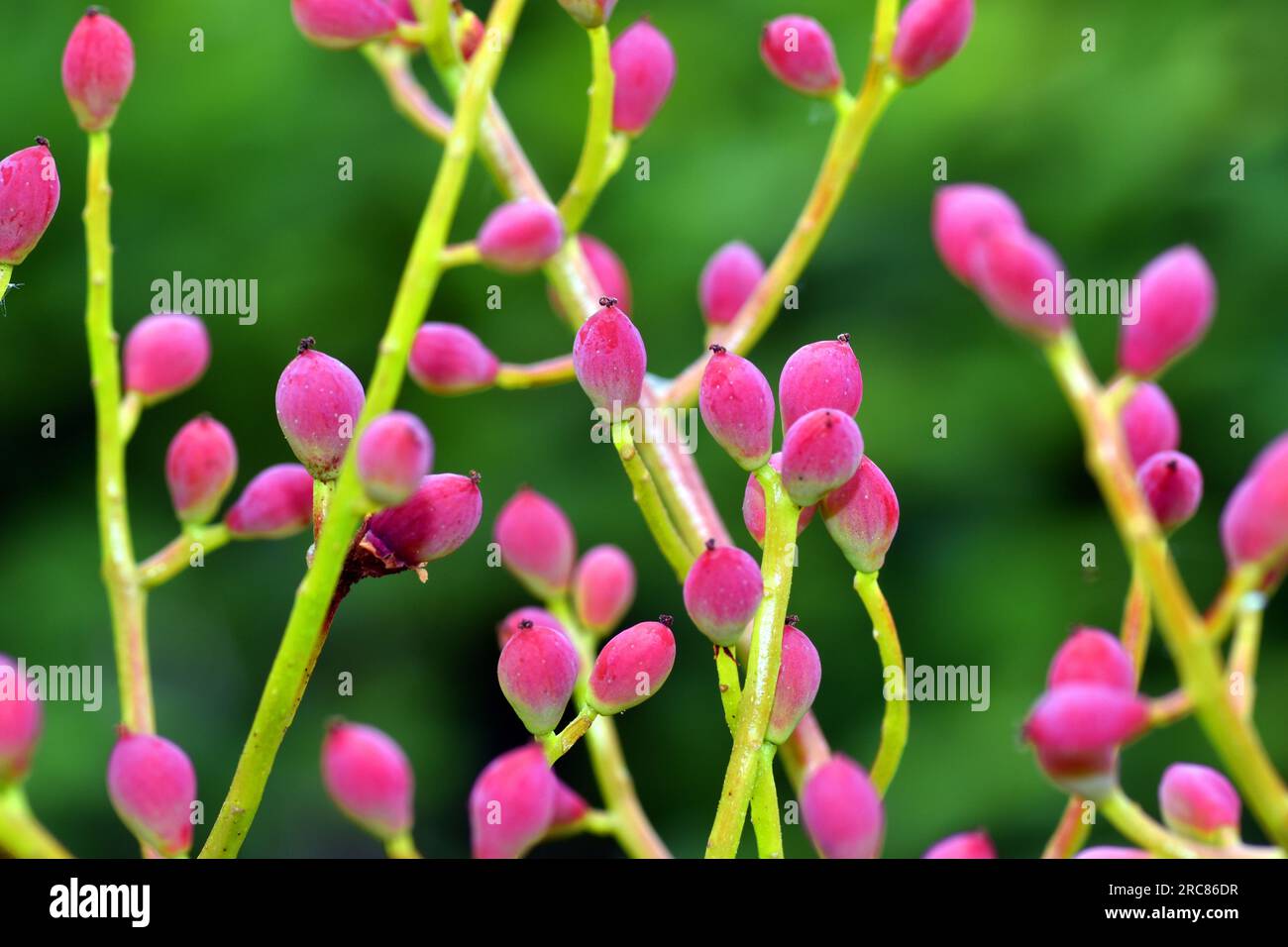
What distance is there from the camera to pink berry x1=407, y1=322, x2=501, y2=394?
0.55m

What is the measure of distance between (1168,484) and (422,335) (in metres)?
0.28

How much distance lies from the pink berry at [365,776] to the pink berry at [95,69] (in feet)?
0.84

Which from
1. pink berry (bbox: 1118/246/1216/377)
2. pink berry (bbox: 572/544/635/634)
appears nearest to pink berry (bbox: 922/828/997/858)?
pink berry (bbox: 1118/246/1216/377)

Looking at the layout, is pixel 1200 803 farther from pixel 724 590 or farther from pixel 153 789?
pixel 153 789

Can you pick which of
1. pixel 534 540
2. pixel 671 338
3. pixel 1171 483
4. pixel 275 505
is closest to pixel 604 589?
pixel 534 540

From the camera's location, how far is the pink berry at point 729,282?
627mm

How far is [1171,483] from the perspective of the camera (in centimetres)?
42

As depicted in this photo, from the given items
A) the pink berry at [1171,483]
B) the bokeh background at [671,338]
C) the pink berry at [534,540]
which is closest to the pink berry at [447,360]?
the pink berry at [534,540]

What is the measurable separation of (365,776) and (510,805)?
0.13 feet

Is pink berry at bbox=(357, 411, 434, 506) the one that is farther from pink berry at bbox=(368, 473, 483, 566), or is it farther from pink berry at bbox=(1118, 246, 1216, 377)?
pink berry at bbox=(1118, 246, 1216, 377)

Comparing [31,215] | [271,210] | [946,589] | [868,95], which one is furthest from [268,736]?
[271,210]

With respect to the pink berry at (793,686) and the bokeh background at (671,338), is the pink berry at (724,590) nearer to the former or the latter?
the pink berry at (793,686)

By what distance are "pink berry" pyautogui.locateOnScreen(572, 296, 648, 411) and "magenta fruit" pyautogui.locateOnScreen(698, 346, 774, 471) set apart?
29 millimetres
